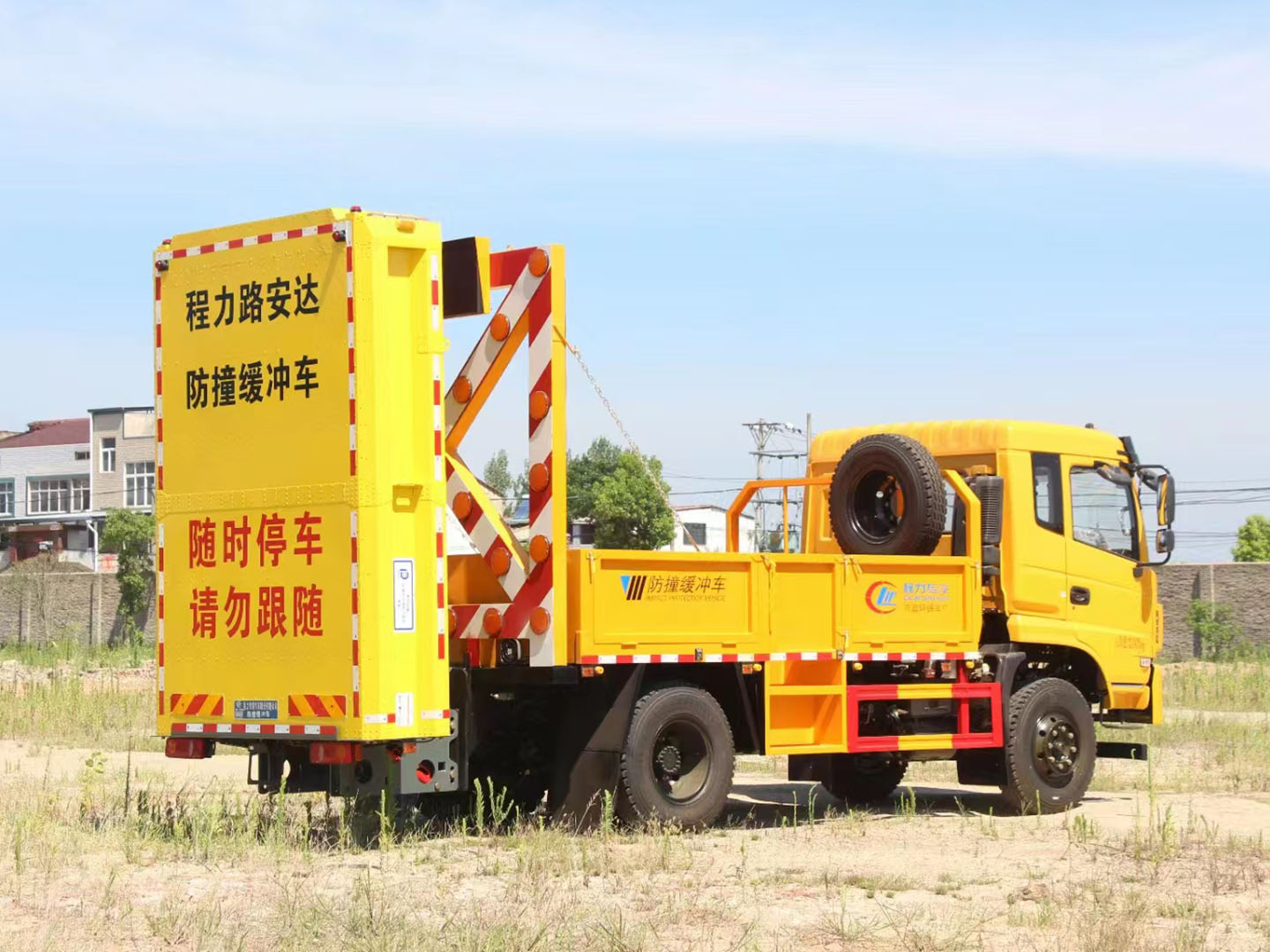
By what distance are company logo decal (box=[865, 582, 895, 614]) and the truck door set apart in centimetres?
196

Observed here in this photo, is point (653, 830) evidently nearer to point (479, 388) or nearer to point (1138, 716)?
point (479, 388)

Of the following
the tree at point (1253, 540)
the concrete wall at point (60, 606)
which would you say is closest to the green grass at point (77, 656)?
the concrete wall at point (60, 606)

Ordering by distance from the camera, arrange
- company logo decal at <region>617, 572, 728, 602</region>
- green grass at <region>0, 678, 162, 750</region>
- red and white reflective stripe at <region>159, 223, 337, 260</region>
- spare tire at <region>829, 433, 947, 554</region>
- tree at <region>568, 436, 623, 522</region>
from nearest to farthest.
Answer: red and white reflective stripe at <region>159, 223, 337, 260</region> → company logo decal at <region>617, 572, 728, 602</region> → spare tire at <region>829, 433, 947, 554</region> → green grass at <region>0, 678, 162, 750</region> → tree at <region>568, 436, 623, 522</region>

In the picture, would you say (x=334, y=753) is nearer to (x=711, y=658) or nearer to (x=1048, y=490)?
(x=711, y=658)

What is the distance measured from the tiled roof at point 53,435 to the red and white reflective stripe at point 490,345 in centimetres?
9775

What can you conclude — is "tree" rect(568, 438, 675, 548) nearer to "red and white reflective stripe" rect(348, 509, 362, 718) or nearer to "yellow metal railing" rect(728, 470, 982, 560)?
"yellow metal railing" rect(728, 470, 982, 560)

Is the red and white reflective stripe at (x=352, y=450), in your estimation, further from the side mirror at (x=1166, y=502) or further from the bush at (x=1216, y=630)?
the bush at (x=1216, y=630)

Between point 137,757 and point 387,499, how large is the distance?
8.95 m

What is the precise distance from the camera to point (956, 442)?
14.7 m

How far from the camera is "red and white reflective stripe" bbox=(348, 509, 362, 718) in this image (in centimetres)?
1055

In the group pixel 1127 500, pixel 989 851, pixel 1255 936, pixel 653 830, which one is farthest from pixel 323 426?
pixel 1127 500

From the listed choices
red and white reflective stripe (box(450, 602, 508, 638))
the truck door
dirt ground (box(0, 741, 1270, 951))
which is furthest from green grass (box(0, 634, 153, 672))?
dirt ground (box(0, 741, 1270, 951))

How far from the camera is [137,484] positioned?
324 ft

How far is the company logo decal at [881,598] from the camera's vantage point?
13.4 meters
